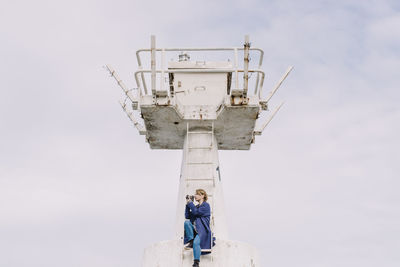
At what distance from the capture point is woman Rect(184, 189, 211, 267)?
1358 centimetres

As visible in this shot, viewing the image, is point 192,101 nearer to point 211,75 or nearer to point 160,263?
point 211,75

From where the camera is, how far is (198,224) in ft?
44.9

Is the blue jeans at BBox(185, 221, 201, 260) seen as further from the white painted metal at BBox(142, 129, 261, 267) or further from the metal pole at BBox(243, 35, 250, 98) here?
the metal pole at BBox(243, 35, 250, 98)

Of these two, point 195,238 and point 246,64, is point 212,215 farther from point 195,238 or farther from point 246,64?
point 246,64

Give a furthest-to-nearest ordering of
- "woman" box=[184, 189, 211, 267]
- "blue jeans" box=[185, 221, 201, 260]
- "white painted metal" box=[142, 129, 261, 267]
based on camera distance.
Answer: "white painted metal" box=[142, 129, 261, 267], "woman" box=[184, 189, 211, 267], "blue jeans" box=[185, 221, 201, 260]

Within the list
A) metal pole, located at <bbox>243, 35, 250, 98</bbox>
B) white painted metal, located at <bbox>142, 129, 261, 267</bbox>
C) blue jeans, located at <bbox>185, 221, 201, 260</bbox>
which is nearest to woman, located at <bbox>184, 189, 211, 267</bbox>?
blue jeans, located at <bbox>185, 221, 201, 260</bbox>

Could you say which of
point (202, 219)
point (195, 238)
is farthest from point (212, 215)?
point (195, 238)

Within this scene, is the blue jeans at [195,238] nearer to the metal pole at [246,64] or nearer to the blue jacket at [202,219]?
the blue jacket at [202,219]

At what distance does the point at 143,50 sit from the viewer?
16891 mm

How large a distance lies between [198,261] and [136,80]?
598cm

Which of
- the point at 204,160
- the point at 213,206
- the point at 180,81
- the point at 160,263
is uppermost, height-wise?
the point at 180,81

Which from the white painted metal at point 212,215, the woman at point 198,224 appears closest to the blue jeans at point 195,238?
the woman at point 198,224

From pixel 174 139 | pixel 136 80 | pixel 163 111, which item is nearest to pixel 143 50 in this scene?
pixel 136 80

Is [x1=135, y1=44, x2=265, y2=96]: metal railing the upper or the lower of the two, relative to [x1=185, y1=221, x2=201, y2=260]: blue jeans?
upper
